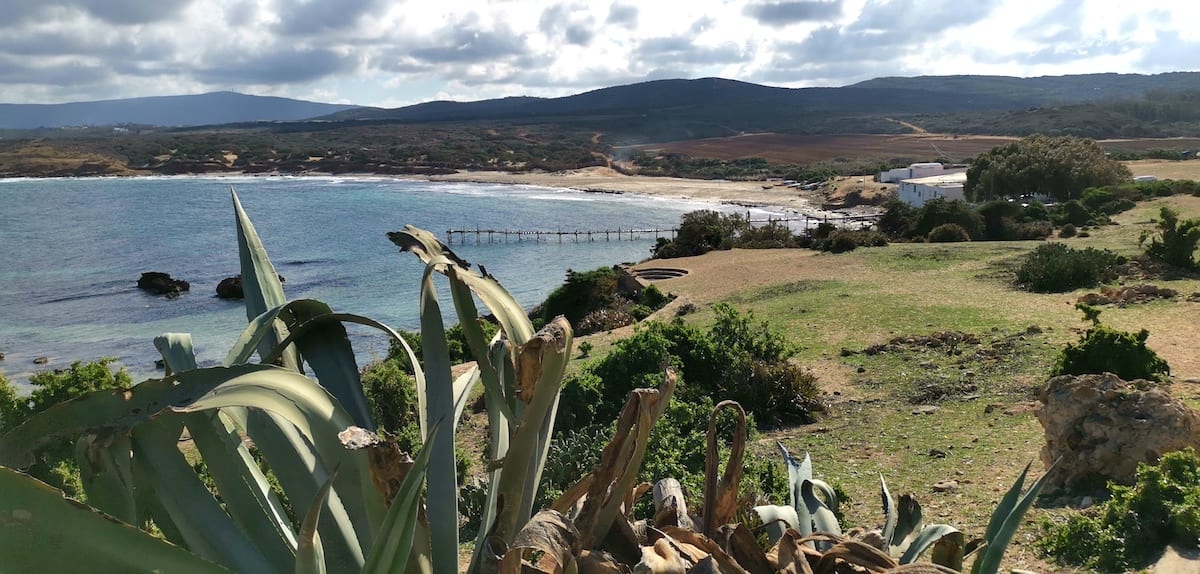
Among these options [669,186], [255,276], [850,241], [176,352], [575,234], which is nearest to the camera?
[176,352]

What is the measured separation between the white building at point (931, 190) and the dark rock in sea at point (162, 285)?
31.5 m

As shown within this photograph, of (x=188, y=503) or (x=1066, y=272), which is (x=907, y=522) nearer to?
(x=188, y=503)

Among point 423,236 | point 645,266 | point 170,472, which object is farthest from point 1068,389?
point 645,266

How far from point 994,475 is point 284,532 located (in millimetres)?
5968

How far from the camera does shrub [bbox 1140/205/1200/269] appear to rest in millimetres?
16062

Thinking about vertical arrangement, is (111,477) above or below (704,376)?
above

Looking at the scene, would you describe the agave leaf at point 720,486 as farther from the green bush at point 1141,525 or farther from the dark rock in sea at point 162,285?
the dark rock in sea at point 162,285

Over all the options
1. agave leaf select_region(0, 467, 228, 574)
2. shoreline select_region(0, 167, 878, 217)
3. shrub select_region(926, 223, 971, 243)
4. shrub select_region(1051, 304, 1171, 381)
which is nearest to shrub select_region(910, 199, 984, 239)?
shrub select_region(926, 223, 971, 243)

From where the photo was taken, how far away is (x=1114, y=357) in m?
8.24

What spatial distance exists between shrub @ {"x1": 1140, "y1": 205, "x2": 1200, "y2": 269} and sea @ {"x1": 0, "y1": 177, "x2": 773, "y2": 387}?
16.2 m

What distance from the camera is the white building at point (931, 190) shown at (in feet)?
140

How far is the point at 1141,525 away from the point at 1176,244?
14.8 m

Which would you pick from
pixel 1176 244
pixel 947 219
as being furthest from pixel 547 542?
pixel 947 219

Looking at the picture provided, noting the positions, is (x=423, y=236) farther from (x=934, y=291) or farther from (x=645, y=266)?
(x=645, y=266)
